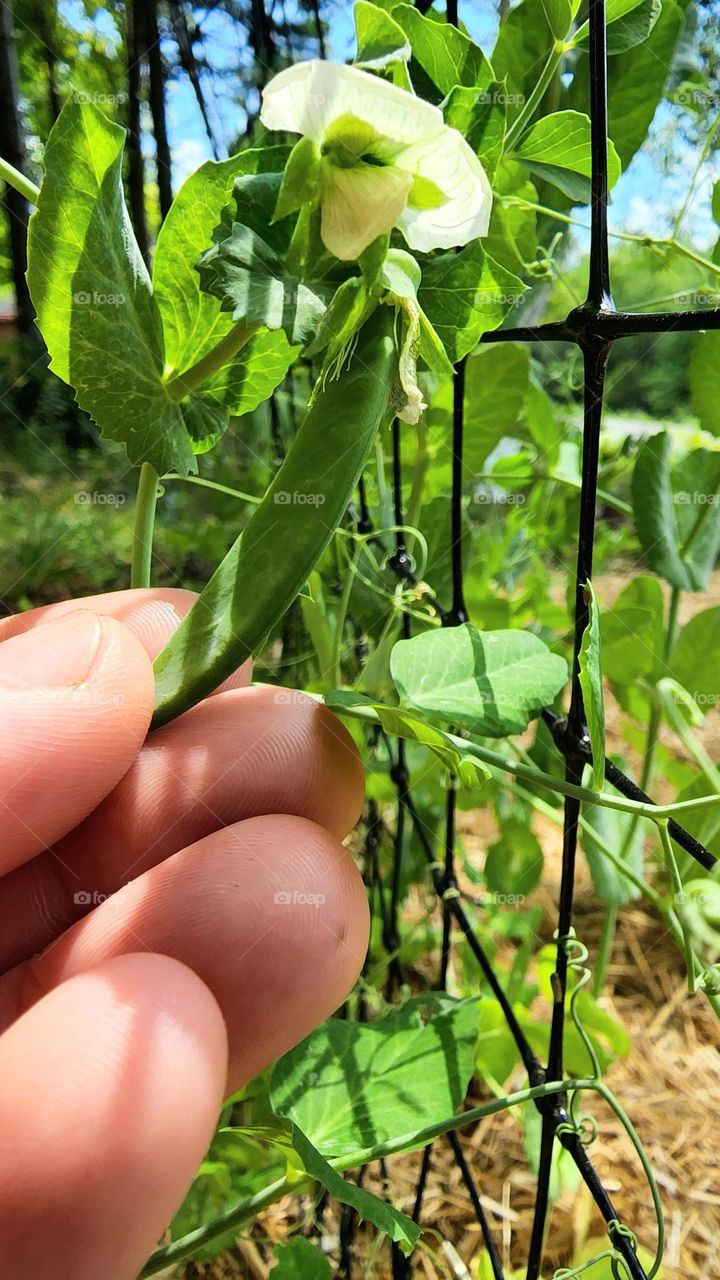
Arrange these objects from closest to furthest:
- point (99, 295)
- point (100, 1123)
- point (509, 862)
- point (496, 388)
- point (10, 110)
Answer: point (100, 1123)
point (99, 295)
point (496, 388)
point (509, 862)
point (10, 110)

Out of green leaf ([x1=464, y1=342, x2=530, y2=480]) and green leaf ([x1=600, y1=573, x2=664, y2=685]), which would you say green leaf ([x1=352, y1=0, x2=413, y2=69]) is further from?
green leaf ([x1=600, y1=573, x2=664, y2=685])

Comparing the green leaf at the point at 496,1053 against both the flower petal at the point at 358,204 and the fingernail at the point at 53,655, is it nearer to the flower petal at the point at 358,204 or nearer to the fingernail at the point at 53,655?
the fingernail at the point at 53,655

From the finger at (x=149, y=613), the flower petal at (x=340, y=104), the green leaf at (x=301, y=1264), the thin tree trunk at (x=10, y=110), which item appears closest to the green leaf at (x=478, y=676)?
the finger at (x=149, y=613)

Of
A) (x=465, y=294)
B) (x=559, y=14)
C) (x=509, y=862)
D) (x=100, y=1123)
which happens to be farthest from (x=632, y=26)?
(x=509, y=862)

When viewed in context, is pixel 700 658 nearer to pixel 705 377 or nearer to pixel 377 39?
pixel 705 377

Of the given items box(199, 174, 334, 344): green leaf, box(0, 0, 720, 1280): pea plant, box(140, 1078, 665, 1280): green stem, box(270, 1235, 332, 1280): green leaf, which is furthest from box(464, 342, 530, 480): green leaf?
box(270, 1235, 332, 1280): green leaf

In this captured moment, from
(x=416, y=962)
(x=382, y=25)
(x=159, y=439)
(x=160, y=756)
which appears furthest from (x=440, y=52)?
(x=416, y=962)
